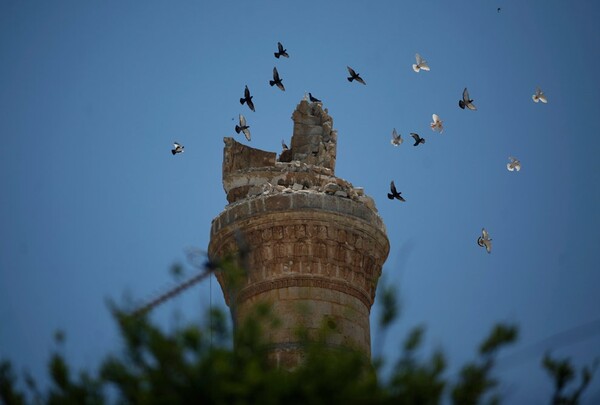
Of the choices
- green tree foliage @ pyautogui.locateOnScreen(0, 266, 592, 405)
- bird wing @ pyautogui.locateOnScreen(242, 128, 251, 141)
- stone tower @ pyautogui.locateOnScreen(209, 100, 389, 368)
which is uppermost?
bird wing @ pyautogui.locateOnScreen(242, 128, 251, 141)

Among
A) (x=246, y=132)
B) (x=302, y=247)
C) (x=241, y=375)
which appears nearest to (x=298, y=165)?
(x=302, y=247)

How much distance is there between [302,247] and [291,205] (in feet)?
1.58

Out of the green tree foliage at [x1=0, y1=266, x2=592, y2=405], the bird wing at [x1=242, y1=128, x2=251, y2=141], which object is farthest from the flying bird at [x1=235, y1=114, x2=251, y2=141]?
the green tree foliage at [x1=0, y1=266, x2=592, y2=405]

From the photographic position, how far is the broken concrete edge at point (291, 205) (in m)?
13.9

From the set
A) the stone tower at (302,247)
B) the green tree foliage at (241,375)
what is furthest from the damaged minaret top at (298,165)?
the green tree foliage at (241,375)

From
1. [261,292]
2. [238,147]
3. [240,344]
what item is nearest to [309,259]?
[261,292]

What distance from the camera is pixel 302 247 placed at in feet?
45.2

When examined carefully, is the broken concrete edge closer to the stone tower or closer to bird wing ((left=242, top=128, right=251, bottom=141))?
the stone tower

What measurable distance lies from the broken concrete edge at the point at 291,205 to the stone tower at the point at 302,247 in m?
0.01

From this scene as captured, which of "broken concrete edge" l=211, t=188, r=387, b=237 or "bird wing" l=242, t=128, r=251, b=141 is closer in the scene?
"broken concrete edge" l=211, t=188, r=387, b=237

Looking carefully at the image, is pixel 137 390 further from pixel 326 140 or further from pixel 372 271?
pixel 326 140

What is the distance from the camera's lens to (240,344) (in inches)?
367

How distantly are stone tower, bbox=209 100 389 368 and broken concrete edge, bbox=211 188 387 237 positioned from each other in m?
0.01

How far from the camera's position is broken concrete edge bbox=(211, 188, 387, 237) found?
13875 millimetres
